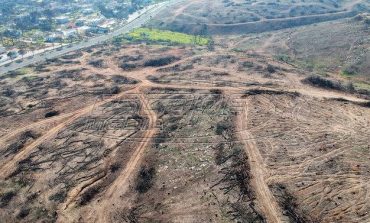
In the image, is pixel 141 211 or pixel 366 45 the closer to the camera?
pixel 141 211

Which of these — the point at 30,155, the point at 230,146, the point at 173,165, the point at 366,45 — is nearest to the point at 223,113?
the point at 230,146

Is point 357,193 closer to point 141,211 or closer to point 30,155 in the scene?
point 141,211

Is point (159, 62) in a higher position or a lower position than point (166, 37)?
higher

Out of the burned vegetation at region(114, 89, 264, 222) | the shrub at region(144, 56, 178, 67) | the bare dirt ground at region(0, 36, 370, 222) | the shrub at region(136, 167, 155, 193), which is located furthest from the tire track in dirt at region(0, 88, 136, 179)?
the shrub at region(144, 56, 178, 67)

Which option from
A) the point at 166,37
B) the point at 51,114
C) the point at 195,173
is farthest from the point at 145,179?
the point at 166,37


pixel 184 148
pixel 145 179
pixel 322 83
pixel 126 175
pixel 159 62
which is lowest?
pixel 126 175

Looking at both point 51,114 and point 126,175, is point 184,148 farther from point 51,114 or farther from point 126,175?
point 51,114
